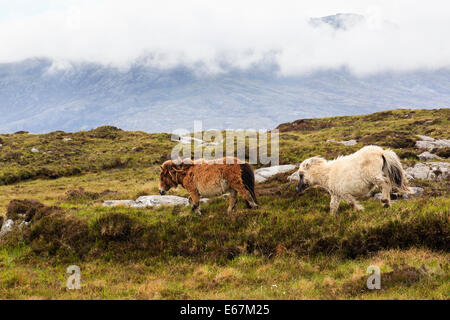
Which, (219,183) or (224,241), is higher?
(219,183)

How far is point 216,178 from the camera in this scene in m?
11.9

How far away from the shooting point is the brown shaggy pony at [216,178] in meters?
11.6

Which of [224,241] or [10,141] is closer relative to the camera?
[224,241]

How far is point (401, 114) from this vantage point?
7781 centimetres

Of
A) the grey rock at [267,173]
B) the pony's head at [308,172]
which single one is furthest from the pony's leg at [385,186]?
the grey rock at [267,173]

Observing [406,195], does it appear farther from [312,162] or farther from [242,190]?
[242,190]

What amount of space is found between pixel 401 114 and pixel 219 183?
7874 centimetres

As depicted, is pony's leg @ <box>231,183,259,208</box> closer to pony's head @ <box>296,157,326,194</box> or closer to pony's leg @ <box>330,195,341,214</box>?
pony's head @ <box>296,157,326,194</box>

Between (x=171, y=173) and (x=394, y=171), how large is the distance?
7975 millimetres

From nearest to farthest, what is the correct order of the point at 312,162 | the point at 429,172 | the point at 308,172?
1. the point at 308,172
2. the point at 312,162
3. the point at 429,172

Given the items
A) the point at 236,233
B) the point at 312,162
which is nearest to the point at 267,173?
the point at 312,162

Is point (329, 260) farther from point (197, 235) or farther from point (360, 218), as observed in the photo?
point (197, 235)
